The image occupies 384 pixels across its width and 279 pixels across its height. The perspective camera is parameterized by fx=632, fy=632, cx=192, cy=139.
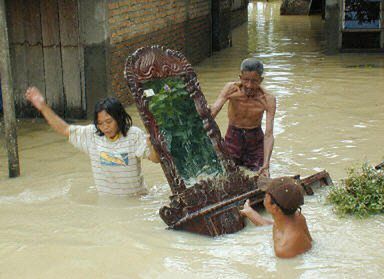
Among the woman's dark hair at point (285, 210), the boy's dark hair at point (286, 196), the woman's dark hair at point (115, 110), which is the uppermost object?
the woman's dark hair at point (115, 110)

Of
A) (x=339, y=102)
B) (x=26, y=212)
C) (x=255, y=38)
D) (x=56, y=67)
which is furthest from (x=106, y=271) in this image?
(x=255, y=38)

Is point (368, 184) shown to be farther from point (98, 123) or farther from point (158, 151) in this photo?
point (98, 123)

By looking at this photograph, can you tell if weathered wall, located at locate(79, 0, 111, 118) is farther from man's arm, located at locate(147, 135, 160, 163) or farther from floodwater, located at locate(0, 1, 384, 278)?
man's arm, located at locate(147, 135, 160, 163)

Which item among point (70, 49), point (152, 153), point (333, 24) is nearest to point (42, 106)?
point (152, 153)

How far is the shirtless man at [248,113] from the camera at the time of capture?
604 centimetres

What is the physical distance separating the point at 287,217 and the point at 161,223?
1268 millimetres

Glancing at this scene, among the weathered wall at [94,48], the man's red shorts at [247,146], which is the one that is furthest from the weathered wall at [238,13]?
the man's red shorts at [247,146]

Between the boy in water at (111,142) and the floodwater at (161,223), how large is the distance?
0.68 ft

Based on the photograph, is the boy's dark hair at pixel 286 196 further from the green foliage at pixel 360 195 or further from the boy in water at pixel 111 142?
the boy in water at pixel 111 142

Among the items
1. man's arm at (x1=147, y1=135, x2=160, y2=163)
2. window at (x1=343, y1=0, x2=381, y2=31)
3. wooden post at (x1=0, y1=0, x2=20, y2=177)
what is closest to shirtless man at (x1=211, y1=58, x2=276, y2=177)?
man's arm at (x1=147, y1=135, x2=160, y2=163)

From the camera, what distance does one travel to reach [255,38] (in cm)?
1952

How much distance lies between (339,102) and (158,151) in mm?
5589

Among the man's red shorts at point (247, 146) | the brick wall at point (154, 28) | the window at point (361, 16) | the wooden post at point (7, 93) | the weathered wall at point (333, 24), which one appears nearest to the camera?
the wooden post at point (7, 93)

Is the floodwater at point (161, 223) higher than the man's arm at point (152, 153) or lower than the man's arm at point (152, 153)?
lower
